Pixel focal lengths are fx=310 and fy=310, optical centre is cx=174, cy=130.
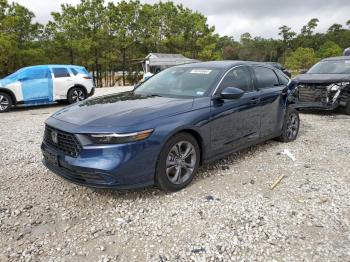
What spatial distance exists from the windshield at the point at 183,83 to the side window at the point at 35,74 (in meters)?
7.16

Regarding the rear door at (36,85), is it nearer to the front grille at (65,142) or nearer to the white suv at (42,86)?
the white suv at (42,86)

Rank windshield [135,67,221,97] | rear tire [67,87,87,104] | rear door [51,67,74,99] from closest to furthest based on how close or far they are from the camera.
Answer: windshield [135,67,221,97]
rear door [51,67,74,99]
rear tire [67,87,87,104]

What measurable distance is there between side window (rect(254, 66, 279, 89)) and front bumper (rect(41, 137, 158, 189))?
255 cm

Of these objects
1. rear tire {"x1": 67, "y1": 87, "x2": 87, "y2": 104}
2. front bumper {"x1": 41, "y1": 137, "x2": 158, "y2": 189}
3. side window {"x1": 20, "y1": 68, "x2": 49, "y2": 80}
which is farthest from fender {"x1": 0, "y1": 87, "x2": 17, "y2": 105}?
front bumper {"x1": 41, "y1": 137, "x2": 158, "y2": 189}

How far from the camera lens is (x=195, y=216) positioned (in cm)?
327

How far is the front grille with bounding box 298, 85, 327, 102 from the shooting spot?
8.59 m

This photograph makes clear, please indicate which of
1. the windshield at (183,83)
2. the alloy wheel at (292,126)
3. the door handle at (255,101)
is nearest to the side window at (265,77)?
the door handle at (255,101)

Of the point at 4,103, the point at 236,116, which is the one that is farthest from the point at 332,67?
the point at 4,103

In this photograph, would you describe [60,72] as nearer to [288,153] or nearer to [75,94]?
[75,94]

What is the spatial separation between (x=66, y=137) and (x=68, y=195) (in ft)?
2.59

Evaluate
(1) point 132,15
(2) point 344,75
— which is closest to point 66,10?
(1) point 132,15

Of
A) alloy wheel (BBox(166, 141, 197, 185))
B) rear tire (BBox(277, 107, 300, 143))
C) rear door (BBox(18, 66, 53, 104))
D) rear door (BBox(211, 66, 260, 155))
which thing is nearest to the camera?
alloy wheel (BBox(166, 141, 197, 185))

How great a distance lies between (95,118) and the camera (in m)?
3.46

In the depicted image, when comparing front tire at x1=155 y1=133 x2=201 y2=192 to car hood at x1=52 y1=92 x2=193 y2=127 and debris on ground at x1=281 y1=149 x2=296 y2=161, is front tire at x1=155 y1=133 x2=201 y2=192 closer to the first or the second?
car hood at x1=52 y1=92 x2=193 y2=127
